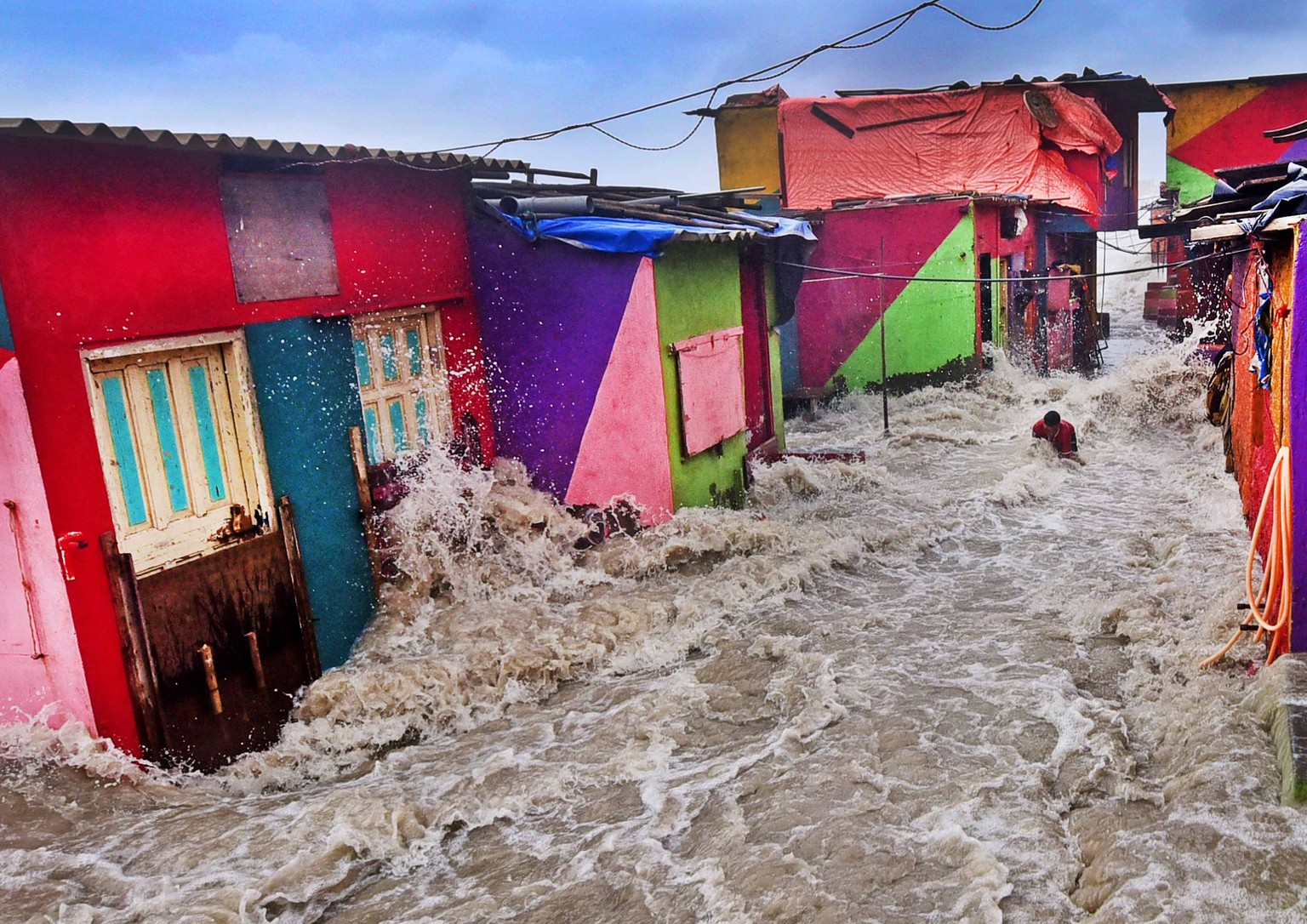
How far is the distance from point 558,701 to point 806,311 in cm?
1275

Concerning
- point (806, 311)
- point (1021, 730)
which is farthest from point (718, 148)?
point (1021, 730)

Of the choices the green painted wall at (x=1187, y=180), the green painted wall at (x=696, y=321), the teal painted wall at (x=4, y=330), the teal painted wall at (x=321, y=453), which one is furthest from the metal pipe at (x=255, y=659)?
the green painted wall at (x=1187, y=180)

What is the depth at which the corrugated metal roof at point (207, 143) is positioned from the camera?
4.77 metres

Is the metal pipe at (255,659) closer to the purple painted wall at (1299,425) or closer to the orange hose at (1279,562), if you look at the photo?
the orange hose at (1279,562)

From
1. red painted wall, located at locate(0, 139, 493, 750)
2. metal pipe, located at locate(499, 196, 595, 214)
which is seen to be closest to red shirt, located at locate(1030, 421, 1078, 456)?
metal pipe, located at locate(499, 196, 595, 214)

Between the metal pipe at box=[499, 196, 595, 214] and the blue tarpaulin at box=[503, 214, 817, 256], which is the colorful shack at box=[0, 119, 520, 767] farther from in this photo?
the metal pipe at box=[499, 196, 595, 214]

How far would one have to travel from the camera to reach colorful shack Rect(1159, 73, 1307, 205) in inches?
1000

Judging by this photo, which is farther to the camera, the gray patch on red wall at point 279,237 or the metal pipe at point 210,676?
the gray patch on red wall at point 279,237

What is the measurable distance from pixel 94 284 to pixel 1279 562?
654cm

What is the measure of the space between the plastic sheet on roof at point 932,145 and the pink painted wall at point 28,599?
684 inches

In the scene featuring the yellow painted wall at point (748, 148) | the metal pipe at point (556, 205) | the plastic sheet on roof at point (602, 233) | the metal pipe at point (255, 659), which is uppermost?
the yellow painted wall at point (748, 148)

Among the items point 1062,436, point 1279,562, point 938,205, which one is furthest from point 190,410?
point 938,205

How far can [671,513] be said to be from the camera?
32.6ft

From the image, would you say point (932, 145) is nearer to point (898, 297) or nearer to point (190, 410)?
point (898, 297)
